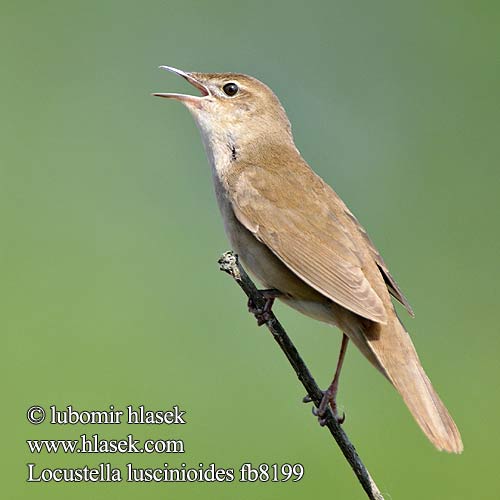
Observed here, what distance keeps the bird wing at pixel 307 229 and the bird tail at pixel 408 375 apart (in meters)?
0.12

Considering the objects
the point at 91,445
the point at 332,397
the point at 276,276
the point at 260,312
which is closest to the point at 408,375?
the point at 332,397

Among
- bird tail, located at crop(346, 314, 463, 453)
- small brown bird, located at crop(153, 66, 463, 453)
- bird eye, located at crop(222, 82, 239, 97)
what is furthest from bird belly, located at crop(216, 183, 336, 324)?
bird eye, located at crop(222, 82, 239, 97)

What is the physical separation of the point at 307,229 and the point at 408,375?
756 millimetres

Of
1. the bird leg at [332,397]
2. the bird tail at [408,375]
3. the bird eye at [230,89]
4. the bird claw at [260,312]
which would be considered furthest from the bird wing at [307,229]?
the bird eye at [230,89]

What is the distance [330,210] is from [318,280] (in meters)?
0.49

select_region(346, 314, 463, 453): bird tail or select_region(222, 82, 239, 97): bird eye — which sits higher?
select_region(222, 82, 239, 97): bird eye

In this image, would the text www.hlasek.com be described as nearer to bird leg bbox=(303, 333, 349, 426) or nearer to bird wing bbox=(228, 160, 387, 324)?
bird leg bbox=(303, 333, 349, 426)

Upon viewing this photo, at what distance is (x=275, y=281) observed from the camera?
324 cm

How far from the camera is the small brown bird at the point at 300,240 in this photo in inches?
115

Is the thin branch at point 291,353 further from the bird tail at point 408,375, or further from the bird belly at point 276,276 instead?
the bird belly at point 276,276

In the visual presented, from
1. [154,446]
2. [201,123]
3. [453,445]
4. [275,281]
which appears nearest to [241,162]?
[201,123]

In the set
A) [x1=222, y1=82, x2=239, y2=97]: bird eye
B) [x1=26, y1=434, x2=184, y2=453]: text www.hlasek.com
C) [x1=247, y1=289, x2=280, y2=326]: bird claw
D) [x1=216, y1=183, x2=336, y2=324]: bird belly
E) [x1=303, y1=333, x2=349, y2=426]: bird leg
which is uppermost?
[x1=222, y1=82, x2=239, y2=97]: bird eye

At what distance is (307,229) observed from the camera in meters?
3.31

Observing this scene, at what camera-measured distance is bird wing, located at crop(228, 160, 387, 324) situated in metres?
3.01
